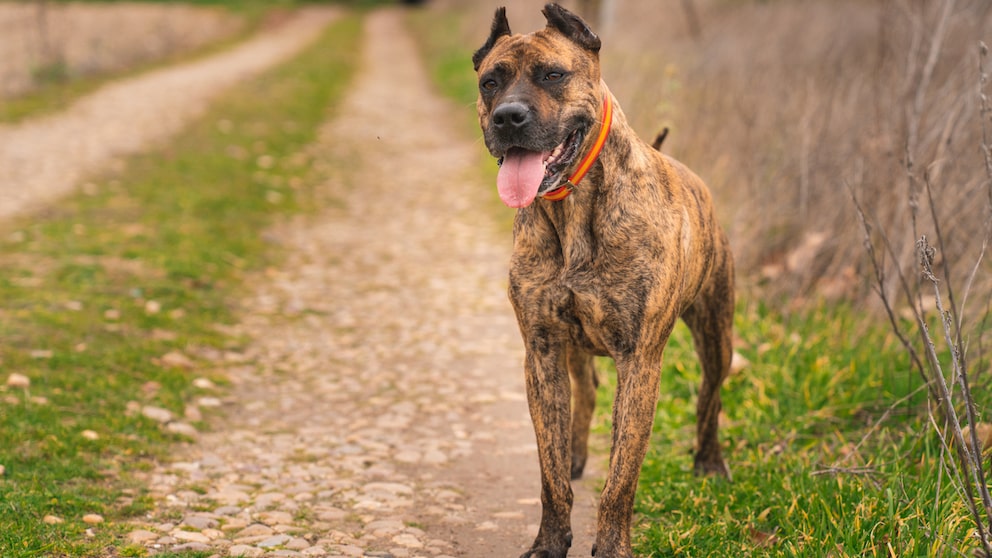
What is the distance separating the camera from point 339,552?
3.99m

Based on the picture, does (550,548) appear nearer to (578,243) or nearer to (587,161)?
(578,243)

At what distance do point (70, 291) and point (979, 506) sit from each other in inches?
248

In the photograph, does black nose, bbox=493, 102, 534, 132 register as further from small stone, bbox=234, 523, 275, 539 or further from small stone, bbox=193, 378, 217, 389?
small stone, bbox=193, 378, 217, 389

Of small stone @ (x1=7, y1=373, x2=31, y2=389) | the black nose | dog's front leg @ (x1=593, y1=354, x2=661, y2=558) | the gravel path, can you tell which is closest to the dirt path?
dog's front leg @ (x1=593, y1=354, x2=661, y2=558)

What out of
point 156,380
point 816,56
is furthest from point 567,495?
point 816,56

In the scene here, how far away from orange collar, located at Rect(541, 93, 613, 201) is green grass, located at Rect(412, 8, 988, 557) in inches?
62.8

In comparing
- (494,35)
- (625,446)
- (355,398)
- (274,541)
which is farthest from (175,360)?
(625,446)

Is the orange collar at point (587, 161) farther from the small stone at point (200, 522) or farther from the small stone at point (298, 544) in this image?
the small stone at point (200, 522)

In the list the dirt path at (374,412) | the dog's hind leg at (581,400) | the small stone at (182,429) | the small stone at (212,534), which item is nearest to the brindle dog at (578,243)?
the dirt path at (374,412)

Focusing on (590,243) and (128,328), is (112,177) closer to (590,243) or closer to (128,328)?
(128,328)

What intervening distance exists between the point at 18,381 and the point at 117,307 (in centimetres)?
159

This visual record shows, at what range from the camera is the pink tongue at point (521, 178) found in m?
3.46

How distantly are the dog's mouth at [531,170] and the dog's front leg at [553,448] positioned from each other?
0.74m

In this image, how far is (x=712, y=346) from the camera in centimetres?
468
